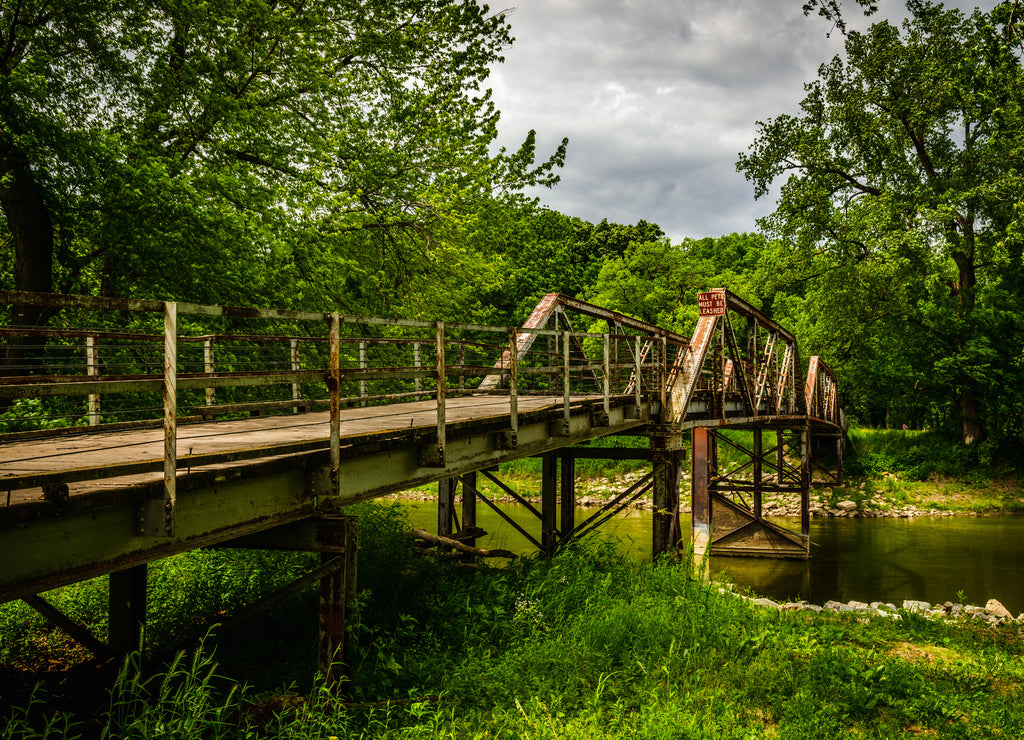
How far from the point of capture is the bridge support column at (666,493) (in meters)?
11.0

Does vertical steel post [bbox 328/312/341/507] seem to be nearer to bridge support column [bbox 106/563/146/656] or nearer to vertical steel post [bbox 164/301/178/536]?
vertical steel post [bbox 164/301/178/536]

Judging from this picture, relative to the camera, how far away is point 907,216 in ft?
84.3

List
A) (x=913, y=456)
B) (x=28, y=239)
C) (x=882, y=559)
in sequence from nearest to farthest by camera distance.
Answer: (x=28, y=239), (x=882, y=559), (x=913, y=456)

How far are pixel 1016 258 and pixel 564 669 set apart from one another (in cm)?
3132

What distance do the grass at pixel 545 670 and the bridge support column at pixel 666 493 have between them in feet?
6.62

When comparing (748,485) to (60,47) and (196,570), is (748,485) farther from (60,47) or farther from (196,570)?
(60,47)

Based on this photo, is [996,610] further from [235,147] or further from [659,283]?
[659,283]

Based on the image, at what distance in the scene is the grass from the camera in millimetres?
4746

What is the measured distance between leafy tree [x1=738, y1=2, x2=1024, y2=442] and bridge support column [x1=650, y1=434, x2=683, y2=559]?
57.9 ft

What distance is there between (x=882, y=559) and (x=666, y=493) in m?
11.0

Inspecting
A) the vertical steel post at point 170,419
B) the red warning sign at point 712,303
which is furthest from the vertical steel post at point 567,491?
the vertical steel post at point 170,419

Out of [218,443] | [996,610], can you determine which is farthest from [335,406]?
[996,610]

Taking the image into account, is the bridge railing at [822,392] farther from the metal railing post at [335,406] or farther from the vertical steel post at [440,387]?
the metal railing post at [335,406]

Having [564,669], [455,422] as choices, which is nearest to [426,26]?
[455,422]
